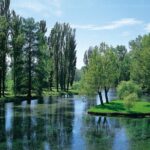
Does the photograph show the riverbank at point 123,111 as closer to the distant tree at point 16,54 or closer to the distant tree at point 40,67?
the distant tree at point 16,54

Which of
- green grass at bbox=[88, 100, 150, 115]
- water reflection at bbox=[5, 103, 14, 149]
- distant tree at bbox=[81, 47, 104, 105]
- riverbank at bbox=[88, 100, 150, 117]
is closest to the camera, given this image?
water reflection at bbox=[5, 103, 14, 149]

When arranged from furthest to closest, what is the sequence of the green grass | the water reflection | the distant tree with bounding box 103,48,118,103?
the distant tree with bounding box 103,48,118,103 < the green grass < the water reflection

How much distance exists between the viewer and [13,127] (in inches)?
1634

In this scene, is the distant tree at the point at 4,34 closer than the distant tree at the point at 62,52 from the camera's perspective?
Yes

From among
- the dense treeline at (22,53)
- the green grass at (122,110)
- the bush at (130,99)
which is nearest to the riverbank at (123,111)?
the green grass at (122,110)

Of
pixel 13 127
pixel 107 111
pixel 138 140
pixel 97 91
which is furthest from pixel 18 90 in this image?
pixel 138 140

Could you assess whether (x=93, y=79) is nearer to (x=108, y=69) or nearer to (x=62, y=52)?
(x=108, y=69)

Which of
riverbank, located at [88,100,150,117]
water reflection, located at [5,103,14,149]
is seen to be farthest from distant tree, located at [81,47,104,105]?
water reflection, located at [5,103,14,149]

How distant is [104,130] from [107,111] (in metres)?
13.4

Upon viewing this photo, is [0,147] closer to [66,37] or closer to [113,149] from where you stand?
[113,149]

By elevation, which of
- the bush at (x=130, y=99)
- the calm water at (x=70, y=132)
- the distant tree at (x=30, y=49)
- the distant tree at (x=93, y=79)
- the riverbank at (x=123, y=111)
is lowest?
the calm water at (x=70, y=132)

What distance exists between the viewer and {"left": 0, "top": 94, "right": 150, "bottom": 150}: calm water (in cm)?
3172

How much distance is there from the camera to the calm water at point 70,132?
104ft

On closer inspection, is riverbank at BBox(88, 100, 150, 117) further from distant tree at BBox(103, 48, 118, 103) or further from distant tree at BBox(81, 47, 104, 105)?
distant tree at BBox(103, 48, 118, 103)
